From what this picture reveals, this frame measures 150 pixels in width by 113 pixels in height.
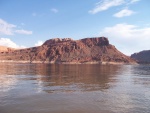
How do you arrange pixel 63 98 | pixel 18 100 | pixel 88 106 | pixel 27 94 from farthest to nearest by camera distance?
pixel 27 94 → pixel 63 98 → pixel 18 100 → pixel 88 106

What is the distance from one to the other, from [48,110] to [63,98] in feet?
16.7

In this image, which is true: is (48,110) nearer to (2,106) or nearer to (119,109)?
(2,106)

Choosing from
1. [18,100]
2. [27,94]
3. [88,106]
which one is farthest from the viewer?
[27,94]

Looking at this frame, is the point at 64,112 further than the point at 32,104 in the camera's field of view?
No

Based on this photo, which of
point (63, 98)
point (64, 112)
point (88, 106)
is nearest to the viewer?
point (64, 112)

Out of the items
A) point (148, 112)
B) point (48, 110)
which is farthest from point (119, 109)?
point (48, 110)

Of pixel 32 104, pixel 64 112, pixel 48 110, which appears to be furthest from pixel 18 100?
pixel 64 112

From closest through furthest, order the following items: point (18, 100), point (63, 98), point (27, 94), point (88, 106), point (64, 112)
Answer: point (64, 112), point (88, 106), point (18, 100), point (63, 98), point (27, 94)

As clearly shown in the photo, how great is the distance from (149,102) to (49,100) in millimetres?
10426

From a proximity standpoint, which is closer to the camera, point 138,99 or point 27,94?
point 138,99

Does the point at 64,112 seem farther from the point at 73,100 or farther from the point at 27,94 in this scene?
the point at 27,94

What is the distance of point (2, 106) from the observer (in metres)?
20.3

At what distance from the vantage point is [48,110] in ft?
64.6

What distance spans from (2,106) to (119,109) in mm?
10634
